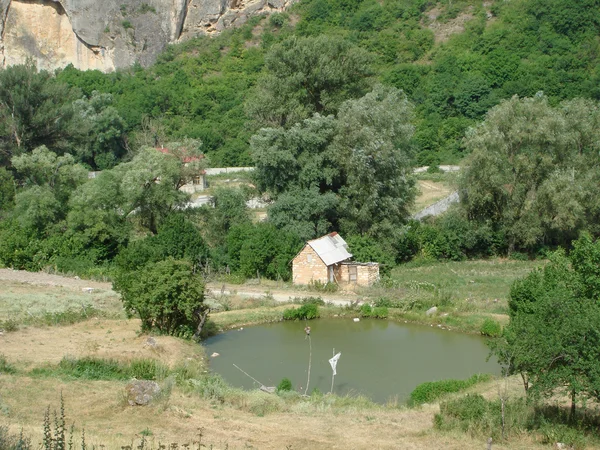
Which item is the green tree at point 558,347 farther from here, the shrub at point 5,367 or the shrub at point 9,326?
the shrub at point 9,326

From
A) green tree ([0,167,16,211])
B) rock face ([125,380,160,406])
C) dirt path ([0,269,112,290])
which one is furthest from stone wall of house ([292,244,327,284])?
green tree ([0,167,16,211])

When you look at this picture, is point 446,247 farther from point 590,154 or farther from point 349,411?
point 349,411

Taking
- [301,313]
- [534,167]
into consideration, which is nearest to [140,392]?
[301,313]

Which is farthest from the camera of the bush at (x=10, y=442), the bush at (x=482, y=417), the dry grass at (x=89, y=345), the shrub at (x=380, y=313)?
the shrub at (x=380, y=313)

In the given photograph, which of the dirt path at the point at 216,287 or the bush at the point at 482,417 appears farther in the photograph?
the dirt path at the point at 216,287

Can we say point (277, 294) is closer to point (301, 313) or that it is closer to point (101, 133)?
point (301, 313)

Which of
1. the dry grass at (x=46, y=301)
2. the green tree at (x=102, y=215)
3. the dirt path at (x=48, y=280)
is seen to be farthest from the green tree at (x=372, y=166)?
the dry grass at (x=46, y=301)

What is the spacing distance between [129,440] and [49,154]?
24428 millimetres

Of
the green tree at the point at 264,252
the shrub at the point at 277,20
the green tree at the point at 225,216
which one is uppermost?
the shrub at the point at 277,20

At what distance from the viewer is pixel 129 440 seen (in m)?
12.4

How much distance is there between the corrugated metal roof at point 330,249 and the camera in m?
27.7

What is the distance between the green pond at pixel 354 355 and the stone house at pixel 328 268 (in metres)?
3.86

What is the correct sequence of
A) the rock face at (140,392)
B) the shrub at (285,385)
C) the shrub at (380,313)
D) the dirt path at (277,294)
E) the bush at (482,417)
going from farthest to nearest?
the dirt path at (277,294), the shrub at (380,313), the shrub at (285,385), the rock face at (140,392), the bush at (482,417)

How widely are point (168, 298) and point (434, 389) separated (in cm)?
790
